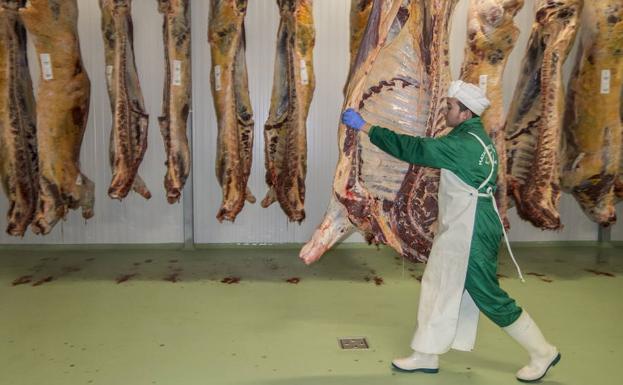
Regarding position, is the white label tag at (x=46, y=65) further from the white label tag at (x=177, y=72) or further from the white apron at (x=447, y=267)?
the white apron at (x=447, y=267)

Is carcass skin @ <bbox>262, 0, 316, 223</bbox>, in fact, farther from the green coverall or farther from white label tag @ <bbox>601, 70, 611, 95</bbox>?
white label tag @ <bbox>601, 70, 611, 95</bbox>

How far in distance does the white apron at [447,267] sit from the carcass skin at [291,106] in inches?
92.9

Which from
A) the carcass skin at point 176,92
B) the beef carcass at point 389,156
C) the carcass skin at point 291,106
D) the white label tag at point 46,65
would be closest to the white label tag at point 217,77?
the carcass skin at point 176,92

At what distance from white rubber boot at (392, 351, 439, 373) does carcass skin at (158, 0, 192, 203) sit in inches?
107

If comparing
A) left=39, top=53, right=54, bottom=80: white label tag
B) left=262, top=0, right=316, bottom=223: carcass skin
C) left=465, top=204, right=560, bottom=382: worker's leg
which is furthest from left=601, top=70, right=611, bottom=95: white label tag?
left=39, top=53, right=54, bottom=80: white label tag

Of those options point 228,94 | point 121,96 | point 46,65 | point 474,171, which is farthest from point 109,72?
point 474,171

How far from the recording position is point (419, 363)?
10.9ft

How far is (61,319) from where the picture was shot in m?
4.06

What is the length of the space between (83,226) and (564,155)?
5.18 metres

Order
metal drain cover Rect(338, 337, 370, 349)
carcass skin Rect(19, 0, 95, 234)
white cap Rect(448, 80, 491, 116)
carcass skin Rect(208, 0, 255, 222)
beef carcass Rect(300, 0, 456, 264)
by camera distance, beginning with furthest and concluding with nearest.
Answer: carcass skin Rect(208, 0, 255, 222), carcass skin Rect(19, 0, 95, 234), metal drain cover Rect(338, 337, 370, 349), beef carcass Rect(300, 0, 456, 264), white cap Rect(448, 80, 491, 116)

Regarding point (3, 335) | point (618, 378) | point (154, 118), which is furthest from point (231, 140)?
point (618, 378)

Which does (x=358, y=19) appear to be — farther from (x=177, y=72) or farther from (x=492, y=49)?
(x=177, y=72)

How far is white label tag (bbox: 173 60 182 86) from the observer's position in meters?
5.25

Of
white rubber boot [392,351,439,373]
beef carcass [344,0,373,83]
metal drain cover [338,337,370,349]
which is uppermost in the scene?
beef carcass [344,0,373,83]
